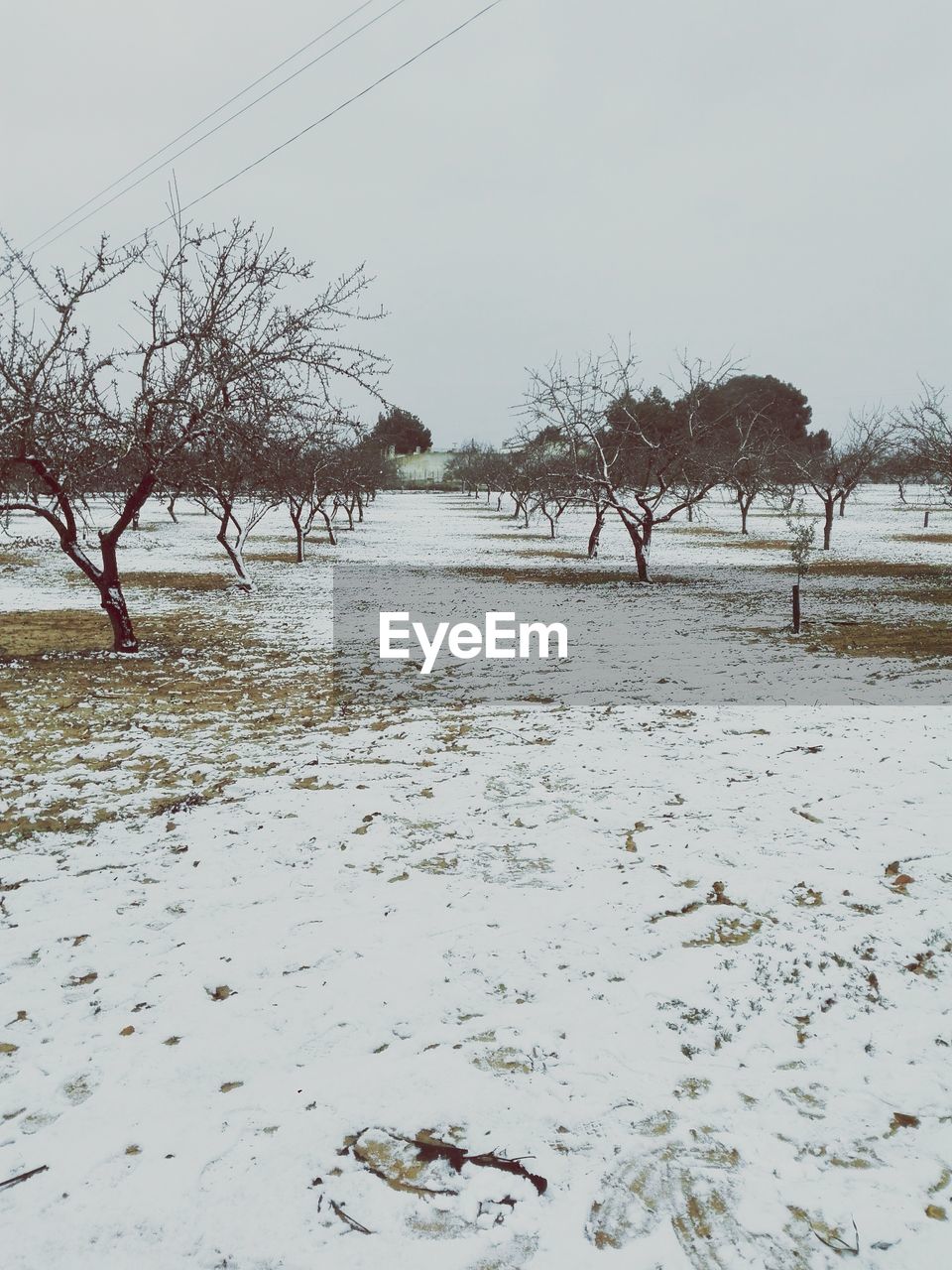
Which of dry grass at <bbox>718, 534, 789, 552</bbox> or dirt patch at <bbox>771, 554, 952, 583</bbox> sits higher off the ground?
dry grass at <bbox>718, 534, 789, 552</bbox>

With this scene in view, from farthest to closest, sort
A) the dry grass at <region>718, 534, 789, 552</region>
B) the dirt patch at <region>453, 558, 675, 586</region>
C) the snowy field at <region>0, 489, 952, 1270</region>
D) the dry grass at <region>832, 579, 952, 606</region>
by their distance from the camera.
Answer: the dry grass at <region>718, 534, 789, 552</region>
the dirt patch at <region>453, 558, 675, 586</region>
the dry grass at <region>832, 579, 952, 606</region>
the snowy field at <region>0, 489, 952, 1270</region>

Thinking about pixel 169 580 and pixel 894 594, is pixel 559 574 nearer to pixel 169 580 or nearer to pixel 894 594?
pixel 894 594

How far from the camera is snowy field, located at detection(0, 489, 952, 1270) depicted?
2291 millimetres

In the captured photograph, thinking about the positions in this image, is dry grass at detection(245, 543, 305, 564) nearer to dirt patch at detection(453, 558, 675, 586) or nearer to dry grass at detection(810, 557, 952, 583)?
dirt patch at detection(453, 558, 675, 586)

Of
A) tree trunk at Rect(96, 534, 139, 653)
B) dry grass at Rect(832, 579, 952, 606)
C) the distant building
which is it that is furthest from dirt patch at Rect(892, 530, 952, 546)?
the distant building

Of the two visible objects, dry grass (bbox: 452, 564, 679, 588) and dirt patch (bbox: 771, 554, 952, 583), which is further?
dry grass (bbox: 452, 564, 679, 588)

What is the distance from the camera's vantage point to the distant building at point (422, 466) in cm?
9614

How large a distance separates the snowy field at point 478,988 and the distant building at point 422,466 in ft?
292

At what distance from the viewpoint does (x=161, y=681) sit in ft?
29.7

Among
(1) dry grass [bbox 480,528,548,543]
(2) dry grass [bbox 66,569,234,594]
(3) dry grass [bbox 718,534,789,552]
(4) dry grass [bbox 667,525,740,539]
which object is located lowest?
(2) dry grass [bbox 66,569,234,594]

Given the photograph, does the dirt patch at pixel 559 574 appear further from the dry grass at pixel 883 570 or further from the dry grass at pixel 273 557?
the dry grass at pixel 273 557

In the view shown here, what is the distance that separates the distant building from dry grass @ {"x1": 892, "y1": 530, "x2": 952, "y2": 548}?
67.1 meters

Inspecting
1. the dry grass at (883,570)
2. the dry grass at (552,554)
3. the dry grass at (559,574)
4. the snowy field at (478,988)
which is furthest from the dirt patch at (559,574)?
the snowy field at (478,988)

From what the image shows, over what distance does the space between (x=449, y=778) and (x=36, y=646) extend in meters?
8.37
